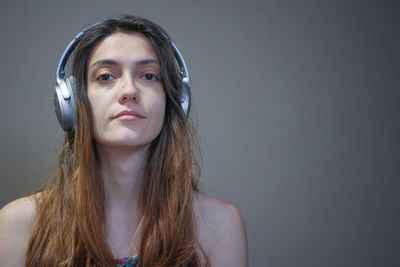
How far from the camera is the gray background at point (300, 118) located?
2445mm

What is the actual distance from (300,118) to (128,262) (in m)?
1.43

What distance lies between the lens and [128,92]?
1.50 metres

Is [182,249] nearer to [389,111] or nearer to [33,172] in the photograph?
[33,172]

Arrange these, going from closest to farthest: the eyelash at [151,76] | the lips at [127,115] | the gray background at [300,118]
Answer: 1. the lips at [127,115]
2. the eyelash at [151,76]
3. the gray background at [300,118]

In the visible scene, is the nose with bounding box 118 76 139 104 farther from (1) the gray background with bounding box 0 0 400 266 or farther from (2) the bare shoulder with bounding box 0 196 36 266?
(1) the gray background with bounding box 0 0 400 266

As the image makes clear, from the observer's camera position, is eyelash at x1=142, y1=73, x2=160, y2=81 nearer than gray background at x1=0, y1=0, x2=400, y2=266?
Yes

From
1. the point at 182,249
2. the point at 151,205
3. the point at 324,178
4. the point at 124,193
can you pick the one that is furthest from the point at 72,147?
the point at 324,178

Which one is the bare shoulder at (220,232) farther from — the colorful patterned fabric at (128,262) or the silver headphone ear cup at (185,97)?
the silver headphone ear cup at (185,97)

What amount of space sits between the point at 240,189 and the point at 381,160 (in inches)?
36.0

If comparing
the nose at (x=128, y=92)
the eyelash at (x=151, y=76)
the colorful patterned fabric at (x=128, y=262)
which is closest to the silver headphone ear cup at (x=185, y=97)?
the eyelash at (x=151, y=76)

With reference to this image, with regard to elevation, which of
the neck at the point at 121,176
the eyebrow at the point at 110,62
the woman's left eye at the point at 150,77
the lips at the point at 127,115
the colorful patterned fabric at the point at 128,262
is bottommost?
the colorful patterned fabric at the point at 128,262

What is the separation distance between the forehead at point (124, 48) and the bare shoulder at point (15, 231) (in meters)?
0.65

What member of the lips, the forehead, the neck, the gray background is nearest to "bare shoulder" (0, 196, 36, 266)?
the neck

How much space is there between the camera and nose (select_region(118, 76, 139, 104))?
1.50 m
